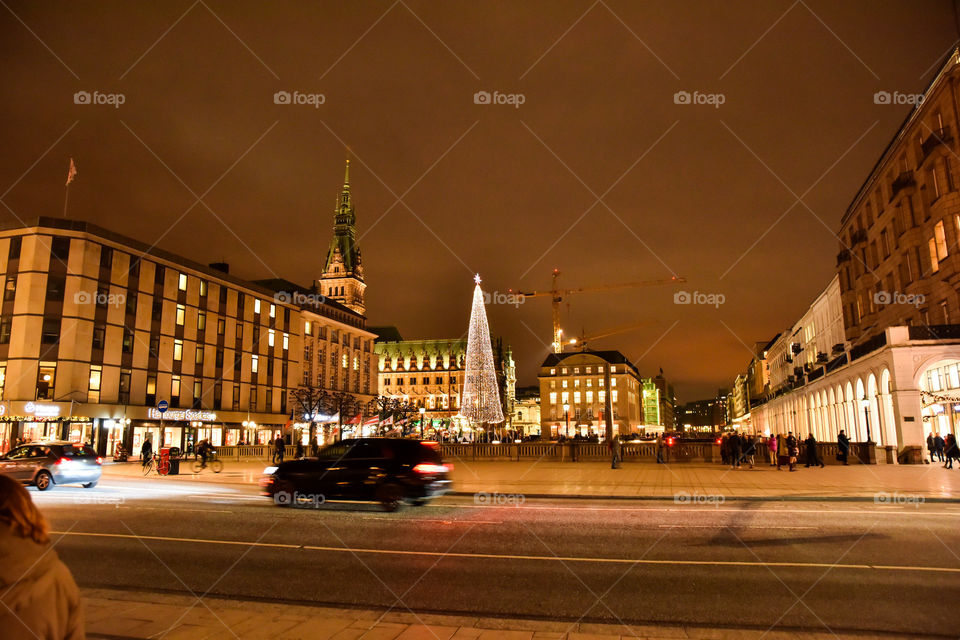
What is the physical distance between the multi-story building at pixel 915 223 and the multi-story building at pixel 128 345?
41152mm

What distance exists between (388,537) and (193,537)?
3567 mm

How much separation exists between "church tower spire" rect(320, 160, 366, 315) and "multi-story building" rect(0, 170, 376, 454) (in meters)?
72.4

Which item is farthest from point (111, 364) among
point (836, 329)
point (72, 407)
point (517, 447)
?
point (836, 329)

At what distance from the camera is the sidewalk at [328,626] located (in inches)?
222

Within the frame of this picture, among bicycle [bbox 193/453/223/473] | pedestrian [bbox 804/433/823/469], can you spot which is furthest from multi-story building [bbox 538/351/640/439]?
bicycle [bbox 193/453/223/473]

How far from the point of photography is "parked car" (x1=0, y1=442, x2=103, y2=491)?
20.2 meters

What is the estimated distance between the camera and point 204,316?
201ft

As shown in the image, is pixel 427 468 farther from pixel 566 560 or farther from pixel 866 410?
pixel 866 410

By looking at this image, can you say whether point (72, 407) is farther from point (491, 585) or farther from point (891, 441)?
point (891, 441)

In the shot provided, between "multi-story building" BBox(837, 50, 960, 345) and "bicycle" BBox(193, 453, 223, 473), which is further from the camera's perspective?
"multi-story building" BBox(837, 50, 960, 345)

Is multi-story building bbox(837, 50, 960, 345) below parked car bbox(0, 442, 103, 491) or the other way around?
the other way around

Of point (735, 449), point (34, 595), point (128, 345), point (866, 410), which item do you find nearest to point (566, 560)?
point (34, 595)

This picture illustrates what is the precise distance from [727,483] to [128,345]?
162ft

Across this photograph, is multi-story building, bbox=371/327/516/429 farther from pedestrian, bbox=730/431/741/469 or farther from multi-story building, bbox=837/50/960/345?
pedestrian, bbox=730/431/741/469
